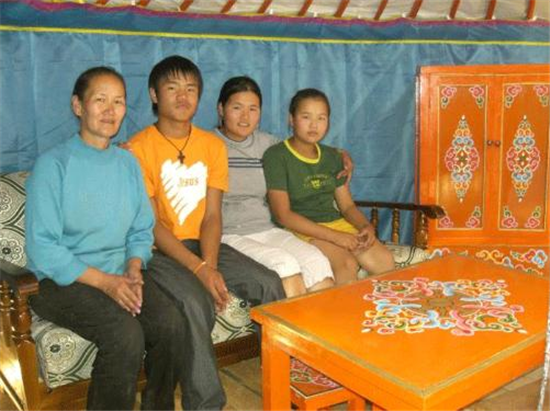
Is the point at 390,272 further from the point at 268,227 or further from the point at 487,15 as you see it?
A: the point at 487,15

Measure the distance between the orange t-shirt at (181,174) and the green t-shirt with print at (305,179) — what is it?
28cm

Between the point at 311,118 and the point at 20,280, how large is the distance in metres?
1.51

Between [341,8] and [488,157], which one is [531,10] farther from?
[341,8]

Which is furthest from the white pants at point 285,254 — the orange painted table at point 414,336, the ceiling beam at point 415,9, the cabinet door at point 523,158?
the ceiling beam at point 415,9

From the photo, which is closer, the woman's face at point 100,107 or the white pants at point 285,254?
the woman's face at point 100,107

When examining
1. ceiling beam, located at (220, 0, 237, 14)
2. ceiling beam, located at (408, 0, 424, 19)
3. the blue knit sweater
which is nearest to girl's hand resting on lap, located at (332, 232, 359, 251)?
the blue knit sweater

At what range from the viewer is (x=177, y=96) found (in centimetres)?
232

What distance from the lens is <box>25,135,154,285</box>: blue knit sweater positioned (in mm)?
1837

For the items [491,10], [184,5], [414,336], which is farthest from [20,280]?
[491,10]

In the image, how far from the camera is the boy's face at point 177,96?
2324 mm

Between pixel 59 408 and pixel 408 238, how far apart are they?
282 cm

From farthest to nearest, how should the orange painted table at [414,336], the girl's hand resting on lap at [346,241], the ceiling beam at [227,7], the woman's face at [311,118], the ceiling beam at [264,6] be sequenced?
1. the ceiling beam at [264,6]
2. the ceiling beam at [227,7]
3. the woman's face at [311,118]
4. the girl's hand resting on lap at [346,241]
5. the orange painted table at [414,336]

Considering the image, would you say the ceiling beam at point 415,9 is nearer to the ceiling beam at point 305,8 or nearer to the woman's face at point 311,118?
the ceiling beam at point 305,8

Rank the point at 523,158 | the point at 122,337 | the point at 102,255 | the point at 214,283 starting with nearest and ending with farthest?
the point at 122,337
the point at 102,255
the point at 214,283
the point at 523,158
